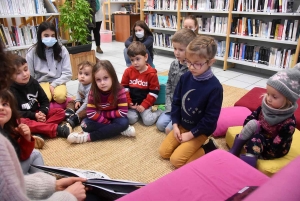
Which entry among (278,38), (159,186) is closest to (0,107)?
(159,186)

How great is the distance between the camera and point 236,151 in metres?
1.69

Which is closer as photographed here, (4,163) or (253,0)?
(4,163)

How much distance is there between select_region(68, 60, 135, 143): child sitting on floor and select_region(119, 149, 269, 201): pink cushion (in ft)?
3.17

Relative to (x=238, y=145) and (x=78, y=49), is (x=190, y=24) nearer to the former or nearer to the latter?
(x=78, y=49)

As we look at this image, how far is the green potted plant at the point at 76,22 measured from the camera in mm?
3368

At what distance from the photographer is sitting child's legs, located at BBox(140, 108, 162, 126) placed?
2266 mm

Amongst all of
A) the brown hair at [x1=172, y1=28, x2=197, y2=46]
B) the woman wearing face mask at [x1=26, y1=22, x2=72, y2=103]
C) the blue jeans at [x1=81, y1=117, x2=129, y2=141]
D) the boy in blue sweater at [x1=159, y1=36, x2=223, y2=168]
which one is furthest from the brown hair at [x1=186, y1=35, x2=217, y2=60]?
the woman wearing face mask at [x1=26, y1=22, x2=72, y2=103]

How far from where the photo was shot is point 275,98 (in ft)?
4.60

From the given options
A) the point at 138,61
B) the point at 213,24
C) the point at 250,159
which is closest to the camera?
the point at 250,159

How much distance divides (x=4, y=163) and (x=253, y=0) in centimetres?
383

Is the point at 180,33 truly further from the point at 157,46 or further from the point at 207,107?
the point at 157,46

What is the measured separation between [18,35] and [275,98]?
315 centimetres

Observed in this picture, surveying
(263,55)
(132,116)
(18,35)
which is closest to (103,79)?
(132,116)

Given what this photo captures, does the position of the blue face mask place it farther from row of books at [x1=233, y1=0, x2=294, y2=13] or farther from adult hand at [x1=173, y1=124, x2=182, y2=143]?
row of books at [x1=233, y1=0, x2=294, y2=13]
